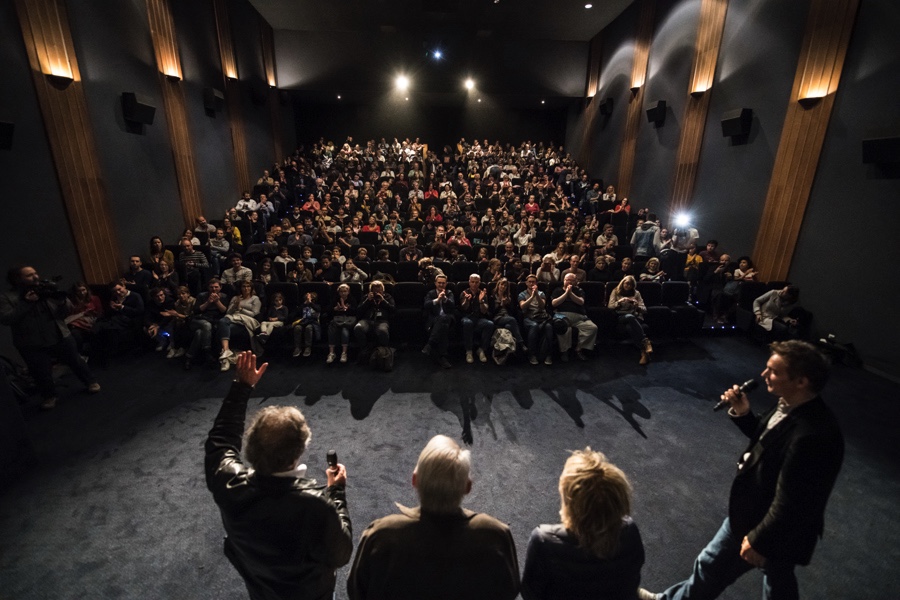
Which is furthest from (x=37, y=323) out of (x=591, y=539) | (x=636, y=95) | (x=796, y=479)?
(x=636, y=95)

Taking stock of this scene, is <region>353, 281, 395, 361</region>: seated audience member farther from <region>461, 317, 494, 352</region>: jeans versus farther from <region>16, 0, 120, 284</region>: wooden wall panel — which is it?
<region>16, 0, 120, 284</region>: wooden wall panel

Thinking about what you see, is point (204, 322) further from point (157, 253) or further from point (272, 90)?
point (272, 90)

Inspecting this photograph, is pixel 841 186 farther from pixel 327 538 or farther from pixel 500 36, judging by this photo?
pixel 500 36

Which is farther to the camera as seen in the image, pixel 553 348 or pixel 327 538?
pixel 553 348

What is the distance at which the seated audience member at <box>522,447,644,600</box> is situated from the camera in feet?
3.35

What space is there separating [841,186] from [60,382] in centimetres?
862

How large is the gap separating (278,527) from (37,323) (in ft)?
11.9

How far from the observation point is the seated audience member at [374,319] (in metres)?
4.30

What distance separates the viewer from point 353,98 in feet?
41.8

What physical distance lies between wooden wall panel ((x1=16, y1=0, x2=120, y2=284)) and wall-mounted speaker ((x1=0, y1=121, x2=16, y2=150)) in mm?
587

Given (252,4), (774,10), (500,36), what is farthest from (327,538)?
(500,36)

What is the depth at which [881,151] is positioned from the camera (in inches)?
159

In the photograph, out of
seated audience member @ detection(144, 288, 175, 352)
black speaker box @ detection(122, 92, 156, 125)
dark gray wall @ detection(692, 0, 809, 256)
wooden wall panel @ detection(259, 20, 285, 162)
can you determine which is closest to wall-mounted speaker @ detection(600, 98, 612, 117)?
dark gray wall @ detection(692, 0, 809, 256)

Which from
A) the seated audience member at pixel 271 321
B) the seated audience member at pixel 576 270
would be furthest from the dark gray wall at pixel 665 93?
the seated audience member at pixel 271 321
